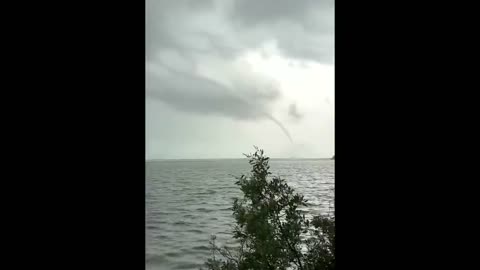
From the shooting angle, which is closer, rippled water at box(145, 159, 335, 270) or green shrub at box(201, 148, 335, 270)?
rippled water at box(145, 159, 335, 270)

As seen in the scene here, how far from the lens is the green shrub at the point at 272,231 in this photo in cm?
117

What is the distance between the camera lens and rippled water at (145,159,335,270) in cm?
99

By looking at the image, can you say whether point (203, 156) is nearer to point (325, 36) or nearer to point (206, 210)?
point (206, 210)

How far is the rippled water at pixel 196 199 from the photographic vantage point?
99 cm

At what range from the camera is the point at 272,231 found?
1205mm

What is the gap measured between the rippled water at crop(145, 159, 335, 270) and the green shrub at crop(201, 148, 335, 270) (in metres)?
0.03

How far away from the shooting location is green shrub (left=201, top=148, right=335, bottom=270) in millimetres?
1166

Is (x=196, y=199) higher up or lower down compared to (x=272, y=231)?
higher up

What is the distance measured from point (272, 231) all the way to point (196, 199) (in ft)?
0.88

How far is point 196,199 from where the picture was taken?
1107 millimetres

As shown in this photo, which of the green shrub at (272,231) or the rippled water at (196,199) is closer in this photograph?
the rippled water at (196,199)

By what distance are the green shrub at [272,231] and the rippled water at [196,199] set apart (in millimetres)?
29
